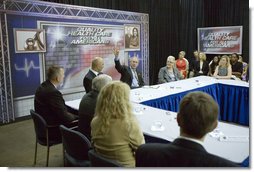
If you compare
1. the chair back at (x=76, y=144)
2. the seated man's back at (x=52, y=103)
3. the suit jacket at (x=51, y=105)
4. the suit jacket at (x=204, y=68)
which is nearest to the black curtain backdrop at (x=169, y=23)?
the suit jacket at (x=204, y=68)

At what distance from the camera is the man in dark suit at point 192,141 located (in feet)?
3.88

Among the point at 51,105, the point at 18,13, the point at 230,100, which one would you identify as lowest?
the point at 230,100

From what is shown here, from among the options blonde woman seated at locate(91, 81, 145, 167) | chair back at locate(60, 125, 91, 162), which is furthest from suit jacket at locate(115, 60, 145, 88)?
blonde woman seated at locate(91, 81, 145, 167)

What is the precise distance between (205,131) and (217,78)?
13.6 feet

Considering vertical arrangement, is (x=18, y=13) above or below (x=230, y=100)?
above

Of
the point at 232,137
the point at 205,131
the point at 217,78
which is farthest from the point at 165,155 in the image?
the point at 217,78

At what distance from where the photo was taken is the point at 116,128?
169cm

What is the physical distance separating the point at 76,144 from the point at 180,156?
42.7 inches

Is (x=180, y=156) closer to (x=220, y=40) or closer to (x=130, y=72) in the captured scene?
(x=130, y=72)

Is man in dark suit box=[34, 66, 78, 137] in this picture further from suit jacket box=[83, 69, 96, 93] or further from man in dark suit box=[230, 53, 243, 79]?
man in dark suit box=[230, 53, 243, 79]

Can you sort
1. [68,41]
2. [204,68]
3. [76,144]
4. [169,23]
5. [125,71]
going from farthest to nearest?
[169,23], [204,68], [68,41], [125,71], [76,144]

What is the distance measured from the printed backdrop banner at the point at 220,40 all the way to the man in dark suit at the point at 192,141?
4.98m

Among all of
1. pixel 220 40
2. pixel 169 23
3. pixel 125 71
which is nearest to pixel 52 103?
pixel 125 71

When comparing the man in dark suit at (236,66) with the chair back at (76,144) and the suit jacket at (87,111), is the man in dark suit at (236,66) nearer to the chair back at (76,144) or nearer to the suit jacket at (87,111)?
the suit jacket at (87,111)
